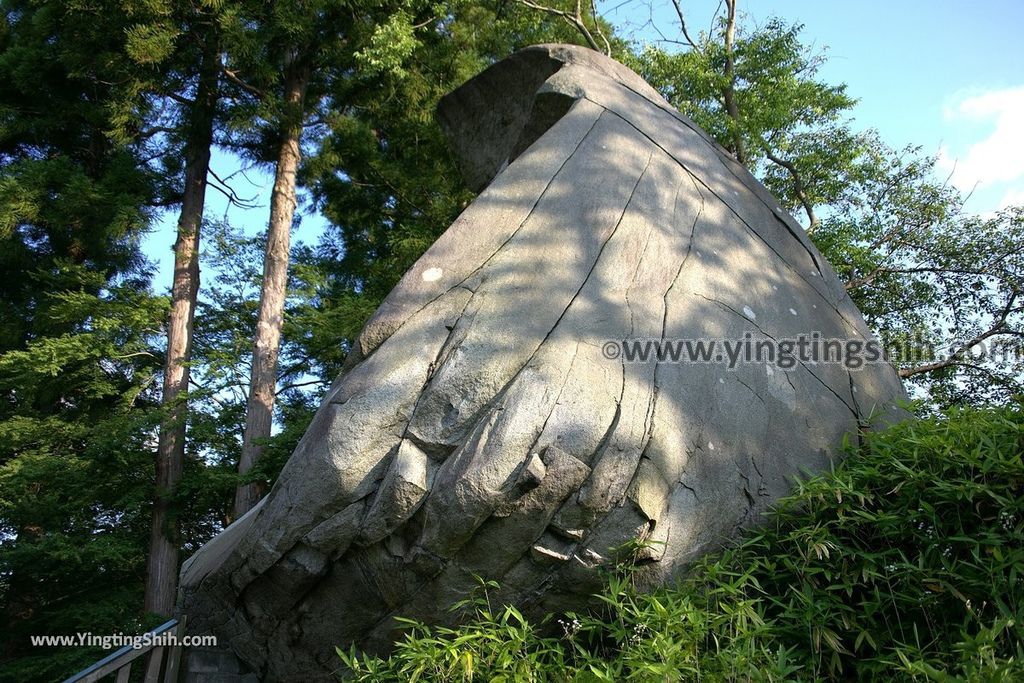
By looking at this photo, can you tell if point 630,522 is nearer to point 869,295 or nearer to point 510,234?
point 510,234

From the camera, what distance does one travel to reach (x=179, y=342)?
8.65 m

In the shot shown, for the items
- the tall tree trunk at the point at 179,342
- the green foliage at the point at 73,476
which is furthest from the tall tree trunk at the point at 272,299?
the green foliage at the point at 73,476

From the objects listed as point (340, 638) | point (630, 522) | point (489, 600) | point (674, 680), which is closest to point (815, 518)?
point (630, 522)

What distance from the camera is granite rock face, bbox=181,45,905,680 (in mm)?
2844

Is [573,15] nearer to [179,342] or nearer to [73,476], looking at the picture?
[179,342]

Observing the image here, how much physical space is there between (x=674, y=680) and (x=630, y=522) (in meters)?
0.68

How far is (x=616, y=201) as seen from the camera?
12.0 feet

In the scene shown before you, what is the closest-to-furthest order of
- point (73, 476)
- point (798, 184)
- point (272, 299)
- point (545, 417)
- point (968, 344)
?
point (545, 417)
point (73, 476)
point (272, 299)
point (968, 344)
point (798, 184)

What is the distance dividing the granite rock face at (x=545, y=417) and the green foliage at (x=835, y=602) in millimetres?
175

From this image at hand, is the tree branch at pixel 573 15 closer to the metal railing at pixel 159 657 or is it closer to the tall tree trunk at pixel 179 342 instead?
the tall tree trunk at pixel 179 342

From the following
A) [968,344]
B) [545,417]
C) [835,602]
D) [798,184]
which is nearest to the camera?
[835,602]

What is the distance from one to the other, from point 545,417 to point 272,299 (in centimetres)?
600

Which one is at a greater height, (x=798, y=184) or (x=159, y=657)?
(x=798, y=184)

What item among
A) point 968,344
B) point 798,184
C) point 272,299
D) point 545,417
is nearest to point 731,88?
point 798,184
